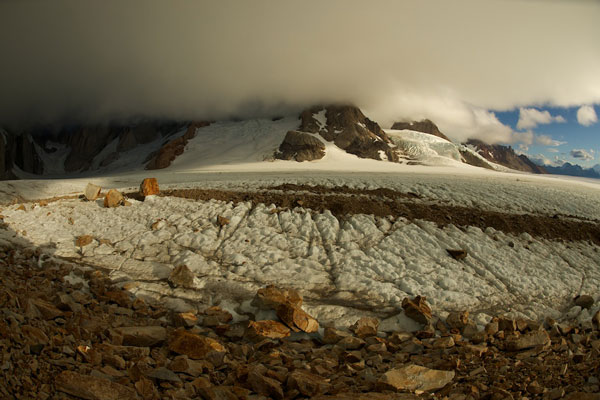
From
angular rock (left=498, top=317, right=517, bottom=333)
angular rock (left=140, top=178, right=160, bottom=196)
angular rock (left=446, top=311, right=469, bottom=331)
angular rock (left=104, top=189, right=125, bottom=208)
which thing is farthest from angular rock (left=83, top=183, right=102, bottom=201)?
angular rock (left=498, top=317, right=517, bottom=333)

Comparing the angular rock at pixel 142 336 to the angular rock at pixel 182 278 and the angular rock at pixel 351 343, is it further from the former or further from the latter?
the angular rock at pixel 351 343

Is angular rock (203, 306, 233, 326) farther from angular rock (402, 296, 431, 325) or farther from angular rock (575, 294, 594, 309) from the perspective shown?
angular rock (575, 294, 594, 309)

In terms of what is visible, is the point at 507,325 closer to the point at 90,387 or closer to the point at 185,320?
the point at 185,320

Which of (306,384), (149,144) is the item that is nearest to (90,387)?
(306,384)

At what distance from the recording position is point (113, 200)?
15.2 m

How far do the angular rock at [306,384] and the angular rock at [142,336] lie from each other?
9.28 feet

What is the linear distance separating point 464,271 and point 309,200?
760 centimetres

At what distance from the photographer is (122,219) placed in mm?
13828

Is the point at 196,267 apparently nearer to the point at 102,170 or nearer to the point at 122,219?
the point at 122,219

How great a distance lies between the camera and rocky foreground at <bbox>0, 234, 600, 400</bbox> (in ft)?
14.3

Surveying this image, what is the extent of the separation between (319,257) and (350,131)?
3853 inches

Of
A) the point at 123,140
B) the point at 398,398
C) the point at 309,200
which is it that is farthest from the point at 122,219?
the point at 123,140

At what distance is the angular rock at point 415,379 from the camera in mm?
4855

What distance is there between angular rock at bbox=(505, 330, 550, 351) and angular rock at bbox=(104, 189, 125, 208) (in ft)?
52.9
